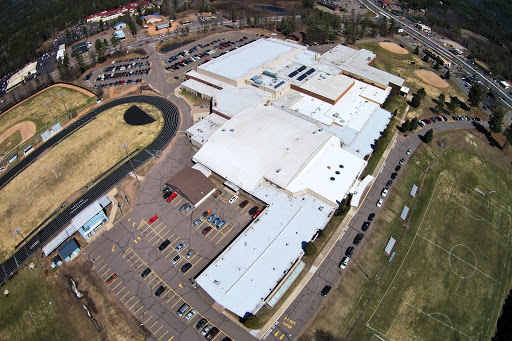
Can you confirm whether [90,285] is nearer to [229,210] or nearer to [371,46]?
→ [229,210]

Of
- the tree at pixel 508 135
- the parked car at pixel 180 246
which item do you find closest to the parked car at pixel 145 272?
the parked car at pixel 180 246

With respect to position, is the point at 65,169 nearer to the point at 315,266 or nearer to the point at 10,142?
the point at 10,142

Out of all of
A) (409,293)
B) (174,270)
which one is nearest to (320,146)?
(409,293)

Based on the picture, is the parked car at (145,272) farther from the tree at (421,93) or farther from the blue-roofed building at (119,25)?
the blue-roofed building at (119,25)

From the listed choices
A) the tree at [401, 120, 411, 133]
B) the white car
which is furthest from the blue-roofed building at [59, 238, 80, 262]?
the tree at [401, 120, 411, 133]

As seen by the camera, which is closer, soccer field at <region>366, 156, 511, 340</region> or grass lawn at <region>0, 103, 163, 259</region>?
soccer field at <region>366, 156, 511, 340</region>

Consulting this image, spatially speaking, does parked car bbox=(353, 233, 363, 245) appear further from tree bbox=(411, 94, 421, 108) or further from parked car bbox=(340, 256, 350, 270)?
tree bbox=(411, 94, 421, 108)
